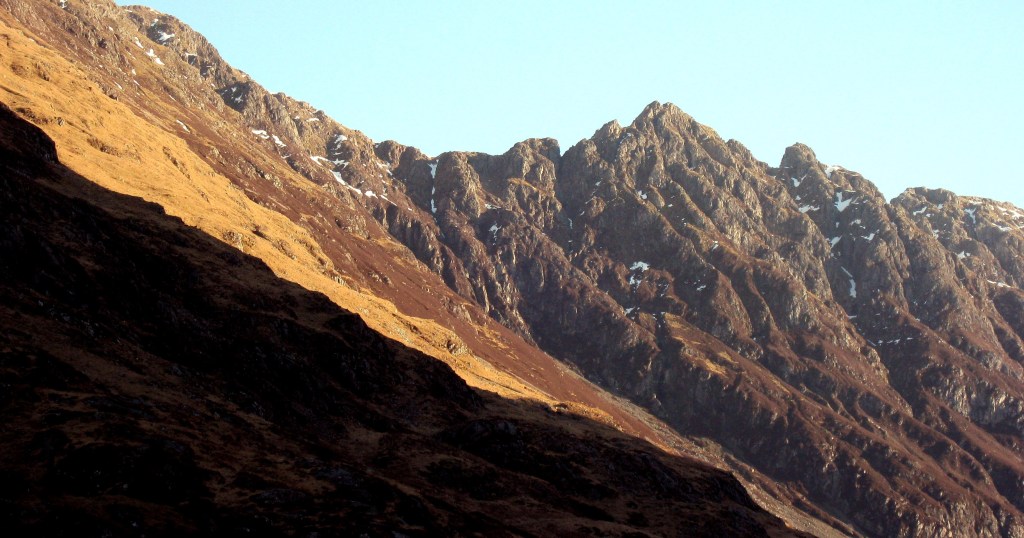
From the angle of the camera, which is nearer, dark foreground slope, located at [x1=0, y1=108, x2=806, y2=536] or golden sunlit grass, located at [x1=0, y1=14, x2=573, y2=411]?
dark foreground slope, located at [x1=0, y1=108, x2=806, y2=536]

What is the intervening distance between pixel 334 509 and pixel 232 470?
8630 mm

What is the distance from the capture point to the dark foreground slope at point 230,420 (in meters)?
43.2

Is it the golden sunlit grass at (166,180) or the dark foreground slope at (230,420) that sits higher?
the golden sunlit grass at (166,180)

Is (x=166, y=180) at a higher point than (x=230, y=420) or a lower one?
higher

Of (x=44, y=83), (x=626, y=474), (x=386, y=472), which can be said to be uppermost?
(x=44, y=83)

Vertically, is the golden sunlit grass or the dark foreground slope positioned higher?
the golden sunlit grass

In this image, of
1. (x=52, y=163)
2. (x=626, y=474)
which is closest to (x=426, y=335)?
(x=626, y=474)

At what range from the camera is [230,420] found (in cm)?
6353

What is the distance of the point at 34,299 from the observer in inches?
2469

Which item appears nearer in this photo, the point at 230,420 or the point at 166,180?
the point at 230,420

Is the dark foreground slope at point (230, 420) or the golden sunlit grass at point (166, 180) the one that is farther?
the golden sunlit grass at point (166, 180)

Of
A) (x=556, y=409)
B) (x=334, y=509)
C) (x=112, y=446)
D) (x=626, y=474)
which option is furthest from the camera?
(x=556, y=409)

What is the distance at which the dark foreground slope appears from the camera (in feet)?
142

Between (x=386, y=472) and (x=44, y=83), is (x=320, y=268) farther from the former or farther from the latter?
(x=386, y=472)
